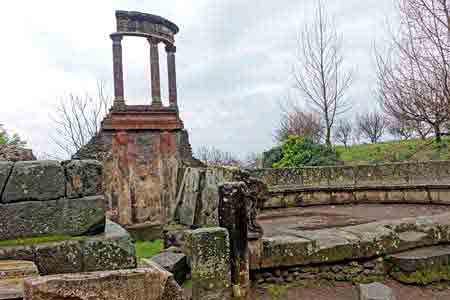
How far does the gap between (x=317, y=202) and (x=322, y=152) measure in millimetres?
4306

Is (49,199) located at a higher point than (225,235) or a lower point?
higher

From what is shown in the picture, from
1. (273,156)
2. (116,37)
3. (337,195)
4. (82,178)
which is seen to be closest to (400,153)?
(273,156)

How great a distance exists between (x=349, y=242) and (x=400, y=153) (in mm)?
13618

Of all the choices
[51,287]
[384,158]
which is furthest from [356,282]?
[384,158]

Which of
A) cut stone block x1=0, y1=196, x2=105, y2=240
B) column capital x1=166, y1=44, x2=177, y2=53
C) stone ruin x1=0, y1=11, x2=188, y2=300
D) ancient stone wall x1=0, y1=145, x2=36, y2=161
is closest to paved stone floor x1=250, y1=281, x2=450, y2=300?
stone ruin x1=0, y1=11, x2=188, y2=300

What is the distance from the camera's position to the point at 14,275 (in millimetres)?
2086

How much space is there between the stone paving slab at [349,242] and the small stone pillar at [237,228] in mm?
220

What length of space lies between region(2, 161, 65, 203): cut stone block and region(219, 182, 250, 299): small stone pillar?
6.35ft

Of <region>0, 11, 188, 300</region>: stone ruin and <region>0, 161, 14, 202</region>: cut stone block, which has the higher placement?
<region>0, 161, 14, 202</region>: cut stone block

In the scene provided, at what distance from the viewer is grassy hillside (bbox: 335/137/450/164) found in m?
14.2

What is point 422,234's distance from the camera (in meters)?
4.56

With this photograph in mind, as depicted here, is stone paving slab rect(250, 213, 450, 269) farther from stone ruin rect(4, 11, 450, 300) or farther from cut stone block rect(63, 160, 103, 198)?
cut stone block rect(63, 160, 103, 198)

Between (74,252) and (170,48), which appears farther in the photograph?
(170,48)

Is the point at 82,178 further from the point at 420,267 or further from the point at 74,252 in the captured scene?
the point at 420,267
